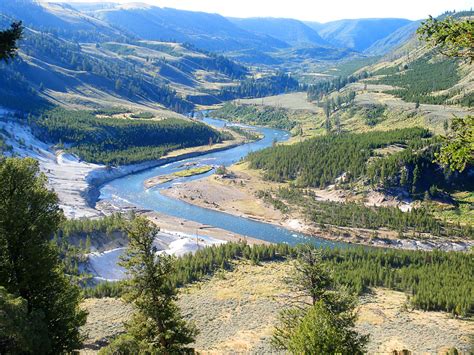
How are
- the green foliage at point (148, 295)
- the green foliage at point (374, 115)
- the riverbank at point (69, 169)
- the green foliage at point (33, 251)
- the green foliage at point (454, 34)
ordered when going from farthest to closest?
the green foliage at point (374, 115)
the riverbank at point (69, 169)
the green foliage at point (148, 295)
the green foliage at point (33, 251)
the green foliage at point (454, 34)

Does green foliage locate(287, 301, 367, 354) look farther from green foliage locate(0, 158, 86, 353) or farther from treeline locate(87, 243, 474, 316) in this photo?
treeline locate(87, 243, 474, 316)

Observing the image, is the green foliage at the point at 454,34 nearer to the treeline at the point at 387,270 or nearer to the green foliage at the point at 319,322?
the green foliage at the point at 319,322

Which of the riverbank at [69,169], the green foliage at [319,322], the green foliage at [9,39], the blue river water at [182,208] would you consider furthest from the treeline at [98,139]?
the green foliage at [9,39]

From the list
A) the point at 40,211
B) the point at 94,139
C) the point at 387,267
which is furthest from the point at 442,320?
the point at 94,139

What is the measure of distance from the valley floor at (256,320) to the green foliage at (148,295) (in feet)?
55.9

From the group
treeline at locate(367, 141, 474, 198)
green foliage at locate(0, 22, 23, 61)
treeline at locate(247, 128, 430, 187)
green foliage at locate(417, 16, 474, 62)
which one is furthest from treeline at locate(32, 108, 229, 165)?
green foliage at locate(417, 16, 474, 62)

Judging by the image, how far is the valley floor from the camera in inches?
1882

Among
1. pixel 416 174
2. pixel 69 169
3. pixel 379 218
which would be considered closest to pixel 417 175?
pixel 416 174

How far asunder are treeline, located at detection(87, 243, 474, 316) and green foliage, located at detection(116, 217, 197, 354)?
112ft

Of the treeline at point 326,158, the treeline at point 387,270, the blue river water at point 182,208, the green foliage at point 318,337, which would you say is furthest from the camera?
the treeline at point 326,158

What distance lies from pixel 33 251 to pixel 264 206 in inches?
3879

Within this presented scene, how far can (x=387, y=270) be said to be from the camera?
2815 inches

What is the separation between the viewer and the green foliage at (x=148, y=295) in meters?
27.7

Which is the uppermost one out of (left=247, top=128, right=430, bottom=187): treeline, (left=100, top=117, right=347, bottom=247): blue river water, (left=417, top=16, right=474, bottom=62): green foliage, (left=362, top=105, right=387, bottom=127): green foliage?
(left=417, top=16, right=474, bottom=62): green foliage
